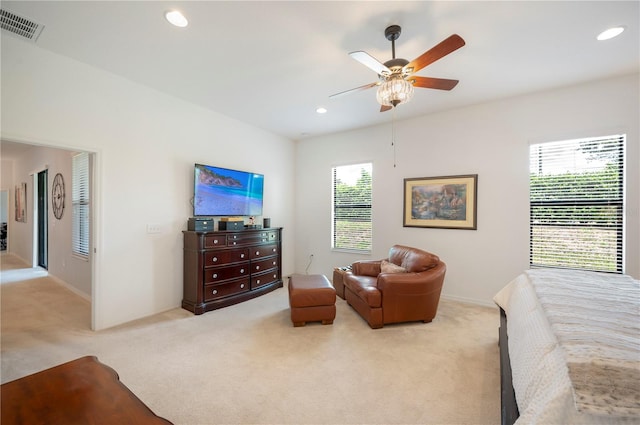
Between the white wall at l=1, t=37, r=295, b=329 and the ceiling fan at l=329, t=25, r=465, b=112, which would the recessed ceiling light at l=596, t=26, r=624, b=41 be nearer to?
the ceiling fan at l=329, t=25, r=465, b=112

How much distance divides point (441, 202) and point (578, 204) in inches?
62.6

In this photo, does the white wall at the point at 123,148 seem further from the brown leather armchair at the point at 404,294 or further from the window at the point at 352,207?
the brown leather armchair at the point at 404,294

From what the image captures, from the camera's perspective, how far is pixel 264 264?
4.48 m

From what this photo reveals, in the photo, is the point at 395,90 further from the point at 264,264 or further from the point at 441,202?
the point at 264,264

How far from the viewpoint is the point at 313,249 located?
5562 mm

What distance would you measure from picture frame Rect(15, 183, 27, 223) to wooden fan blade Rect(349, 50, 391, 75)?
8863mm

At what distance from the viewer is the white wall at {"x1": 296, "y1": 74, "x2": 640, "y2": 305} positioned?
313 centimetres

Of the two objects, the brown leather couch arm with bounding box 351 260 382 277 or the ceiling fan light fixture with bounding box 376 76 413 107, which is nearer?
the ceiling fan light fixture with bounding box 376 76 413 107

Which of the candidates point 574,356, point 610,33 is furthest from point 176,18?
point 610,33

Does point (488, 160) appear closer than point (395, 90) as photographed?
No

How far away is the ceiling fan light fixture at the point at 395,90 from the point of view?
84.4 inches

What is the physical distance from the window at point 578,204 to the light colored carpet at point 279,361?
1.22 metres

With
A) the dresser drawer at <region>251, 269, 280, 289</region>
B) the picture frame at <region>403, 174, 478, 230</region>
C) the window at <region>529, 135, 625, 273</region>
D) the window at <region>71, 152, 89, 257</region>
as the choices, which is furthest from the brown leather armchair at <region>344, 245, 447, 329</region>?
the window at <region>71, 152, 89, 257</region>

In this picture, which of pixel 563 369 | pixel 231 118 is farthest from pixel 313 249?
pixel 563 369
